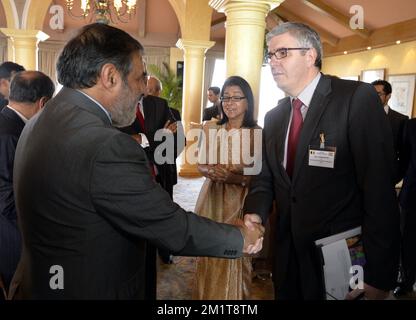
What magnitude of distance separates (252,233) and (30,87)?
1619 millimetres

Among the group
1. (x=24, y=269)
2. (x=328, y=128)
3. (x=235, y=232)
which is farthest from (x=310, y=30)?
(x=24, y=269)

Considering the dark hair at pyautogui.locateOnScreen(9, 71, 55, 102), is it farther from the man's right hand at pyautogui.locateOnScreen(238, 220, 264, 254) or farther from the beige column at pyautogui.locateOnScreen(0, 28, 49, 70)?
the beige column at pyautogui.locateOnScreen(0, 28, 49, 70)

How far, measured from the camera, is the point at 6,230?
2303 mm

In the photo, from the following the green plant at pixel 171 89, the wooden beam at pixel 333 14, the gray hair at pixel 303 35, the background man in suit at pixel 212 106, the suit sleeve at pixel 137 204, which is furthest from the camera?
the green plant at pixel 171 89

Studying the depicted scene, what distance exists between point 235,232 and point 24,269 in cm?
76

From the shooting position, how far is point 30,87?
7.70ft

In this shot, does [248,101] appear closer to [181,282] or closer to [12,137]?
[12,137]

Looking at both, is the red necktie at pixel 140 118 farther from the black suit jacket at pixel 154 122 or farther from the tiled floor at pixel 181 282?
the tiled floor at pixel 181 282

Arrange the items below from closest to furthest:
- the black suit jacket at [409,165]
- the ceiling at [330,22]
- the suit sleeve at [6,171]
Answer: the suit sleeve at [6,171] < the black suit jacket at [409,165] < the ceiling at [330,22]

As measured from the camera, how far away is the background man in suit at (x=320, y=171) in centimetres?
158

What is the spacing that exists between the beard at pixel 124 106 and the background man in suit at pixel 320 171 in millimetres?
757

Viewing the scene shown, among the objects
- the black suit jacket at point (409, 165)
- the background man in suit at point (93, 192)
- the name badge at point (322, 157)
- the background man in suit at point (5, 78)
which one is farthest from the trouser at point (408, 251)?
the background man in suit at point (5, 78)

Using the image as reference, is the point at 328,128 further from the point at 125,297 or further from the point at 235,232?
the point at 125,297

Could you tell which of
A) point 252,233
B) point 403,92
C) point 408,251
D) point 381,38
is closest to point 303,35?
point 252,233
